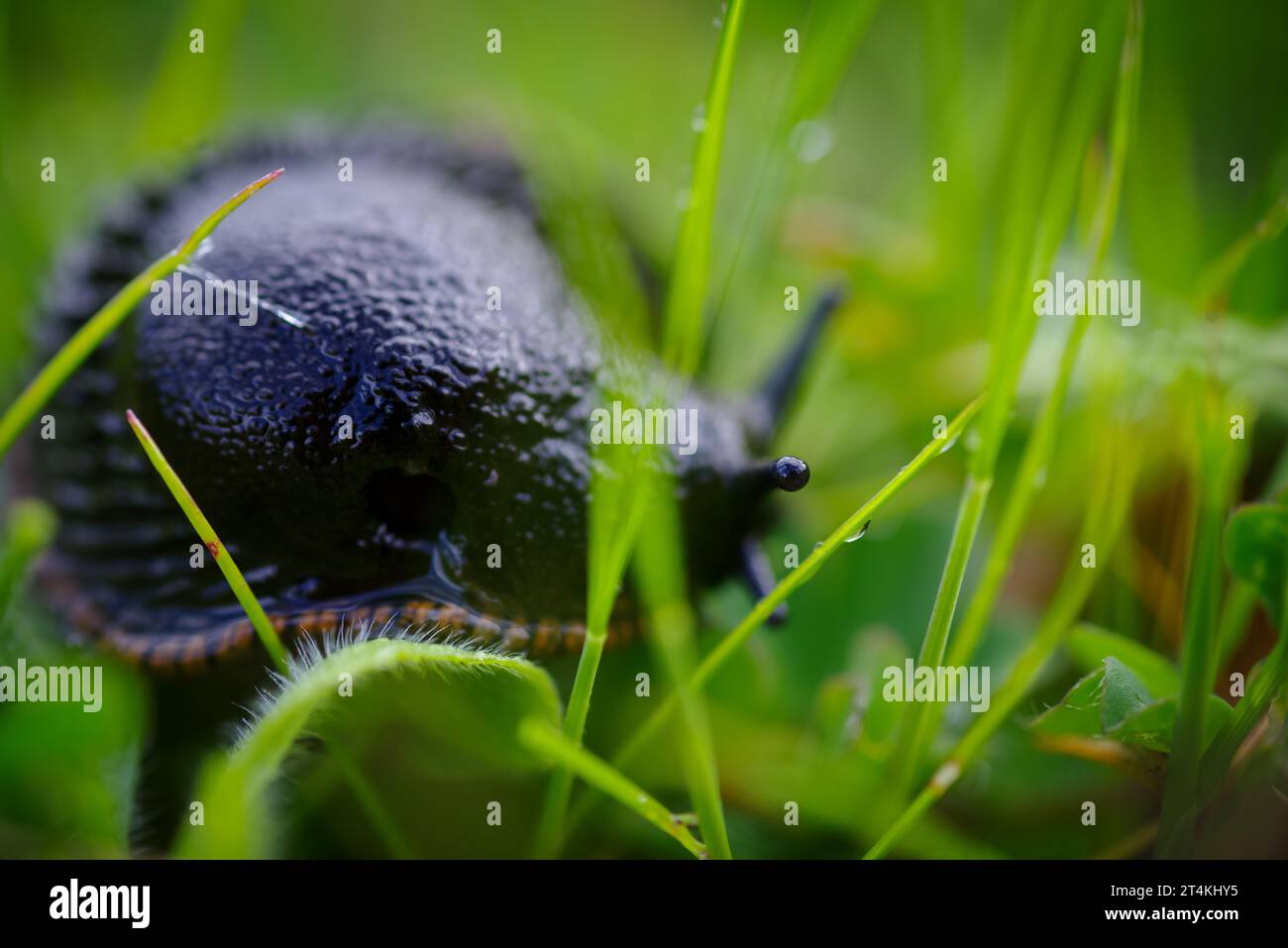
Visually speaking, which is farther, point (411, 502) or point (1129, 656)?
point (1129, 656)

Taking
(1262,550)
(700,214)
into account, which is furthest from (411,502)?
(1262,550)

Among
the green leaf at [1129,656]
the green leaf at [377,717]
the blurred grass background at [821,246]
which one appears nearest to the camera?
the green leaf at [377,717]

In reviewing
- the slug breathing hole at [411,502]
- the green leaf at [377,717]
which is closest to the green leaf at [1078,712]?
the green leaf at [377,717]

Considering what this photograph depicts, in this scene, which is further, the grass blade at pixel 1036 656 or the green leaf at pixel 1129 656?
the green leaf at pixel 1129 656

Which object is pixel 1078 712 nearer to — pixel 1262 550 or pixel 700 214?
pixel 1262 550

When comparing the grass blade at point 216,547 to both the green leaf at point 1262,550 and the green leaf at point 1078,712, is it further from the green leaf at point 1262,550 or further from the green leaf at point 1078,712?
the green leaf at point 1262,550
